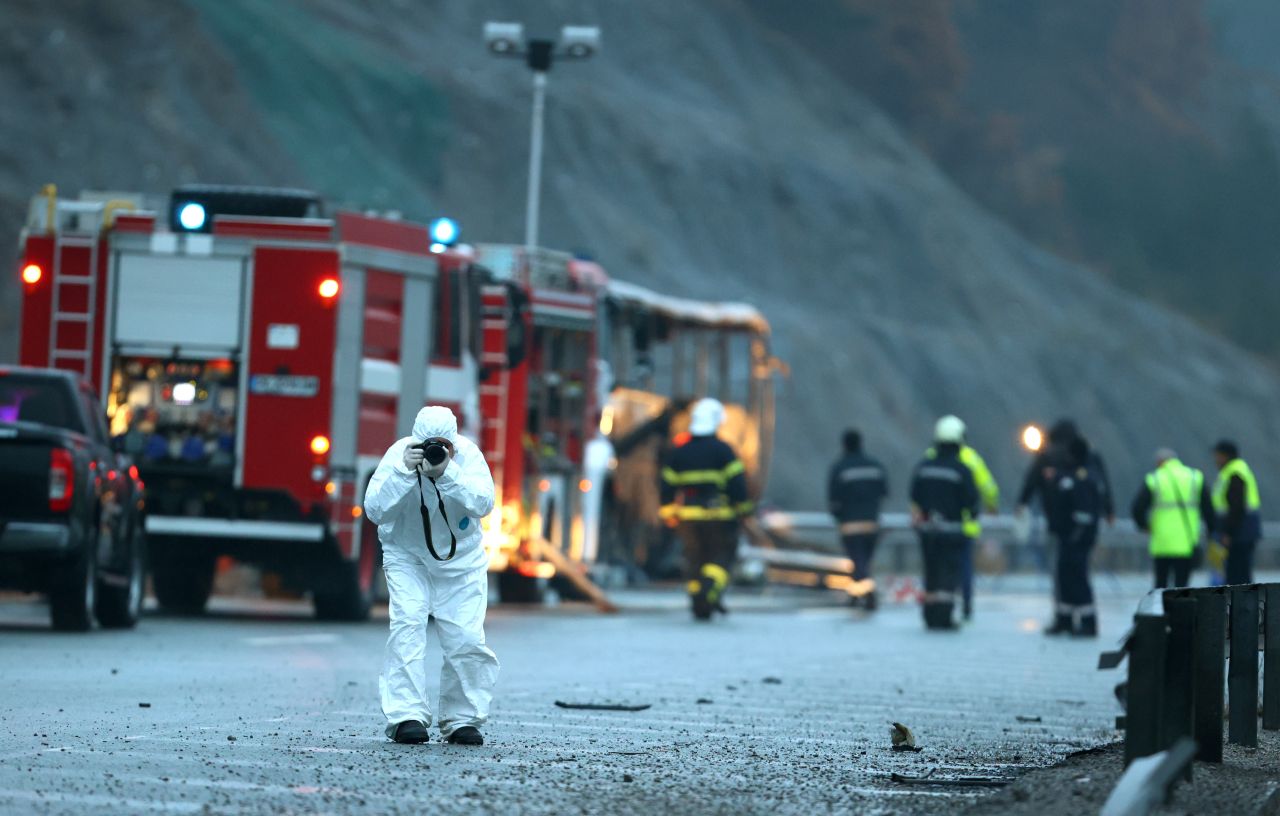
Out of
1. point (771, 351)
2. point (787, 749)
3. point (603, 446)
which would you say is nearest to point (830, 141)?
point (771, 351)

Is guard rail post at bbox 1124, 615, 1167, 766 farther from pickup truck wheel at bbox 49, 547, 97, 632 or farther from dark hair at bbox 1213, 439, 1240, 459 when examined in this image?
dark hair at bbox 1213, 439, 1240, 459

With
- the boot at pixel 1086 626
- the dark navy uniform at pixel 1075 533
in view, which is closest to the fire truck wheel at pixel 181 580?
the dark navy uniform at pixel 1075 533

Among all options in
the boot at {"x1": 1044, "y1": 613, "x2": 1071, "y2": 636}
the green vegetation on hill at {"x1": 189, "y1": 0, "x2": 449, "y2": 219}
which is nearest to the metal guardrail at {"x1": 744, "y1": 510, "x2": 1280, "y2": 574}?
the boot at {"x1": 1044, "y1": 613, "x2": 1071, "y2": 636}

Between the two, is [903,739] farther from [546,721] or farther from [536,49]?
[536,49]

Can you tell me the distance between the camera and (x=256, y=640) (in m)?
17.0

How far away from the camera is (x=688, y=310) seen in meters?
32.1

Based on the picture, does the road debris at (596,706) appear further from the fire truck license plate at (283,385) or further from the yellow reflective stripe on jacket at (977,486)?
the yellow reflective stripe on jacket at (977,486)

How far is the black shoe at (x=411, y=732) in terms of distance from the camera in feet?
32.2

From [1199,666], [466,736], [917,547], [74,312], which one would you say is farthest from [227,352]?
[917,547]

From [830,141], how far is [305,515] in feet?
196

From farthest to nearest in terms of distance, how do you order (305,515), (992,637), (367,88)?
1. (367,88)
2. (992,637)
3. (305,515)

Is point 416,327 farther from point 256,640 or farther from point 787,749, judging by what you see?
point 787,749

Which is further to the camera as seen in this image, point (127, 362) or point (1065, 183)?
point (1065, 183)

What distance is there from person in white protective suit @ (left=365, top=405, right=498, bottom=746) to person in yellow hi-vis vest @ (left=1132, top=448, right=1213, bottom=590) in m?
12.0
